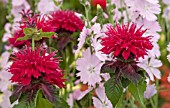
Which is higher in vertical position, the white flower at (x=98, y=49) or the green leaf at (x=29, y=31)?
the green leaf at (x=29, y=31)

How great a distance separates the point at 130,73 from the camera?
0.96m

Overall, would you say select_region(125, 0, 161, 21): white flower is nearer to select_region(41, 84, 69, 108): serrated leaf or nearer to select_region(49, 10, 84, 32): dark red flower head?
select_region(49, 10, 84, 32): dark red flower head

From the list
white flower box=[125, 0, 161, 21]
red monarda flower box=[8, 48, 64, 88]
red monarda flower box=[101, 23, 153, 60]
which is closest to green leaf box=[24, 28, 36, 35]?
red monarda flower box=[8, 48, 64, 88]


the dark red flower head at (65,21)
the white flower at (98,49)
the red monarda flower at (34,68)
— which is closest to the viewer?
the red monarda flower at (34,68)

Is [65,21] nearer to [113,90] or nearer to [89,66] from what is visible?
[89,66]

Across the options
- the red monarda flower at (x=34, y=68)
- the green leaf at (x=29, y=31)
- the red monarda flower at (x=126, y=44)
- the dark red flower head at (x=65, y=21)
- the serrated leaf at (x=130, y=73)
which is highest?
the dark red flower head at (x=65, y=21)

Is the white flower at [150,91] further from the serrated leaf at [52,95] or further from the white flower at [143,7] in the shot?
the serrated leaf at [52,95]

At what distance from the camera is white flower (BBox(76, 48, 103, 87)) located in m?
1.12

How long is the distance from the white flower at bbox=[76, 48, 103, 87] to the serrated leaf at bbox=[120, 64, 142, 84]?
144mm

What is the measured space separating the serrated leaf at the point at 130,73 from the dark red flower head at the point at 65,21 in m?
0.28

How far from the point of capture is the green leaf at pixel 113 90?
3.12 feet

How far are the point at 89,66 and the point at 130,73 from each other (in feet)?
0.59

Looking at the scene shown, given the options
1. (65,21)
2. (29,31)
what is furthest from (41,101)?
(65,21)

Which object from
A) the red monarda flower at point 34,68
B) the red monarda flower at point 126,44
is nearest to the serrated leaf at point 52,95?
the red monarda flower at point 34,68
